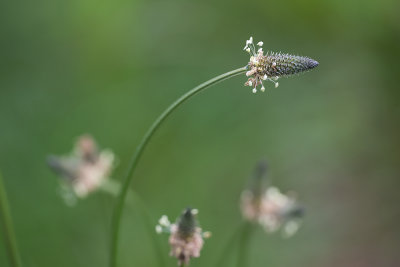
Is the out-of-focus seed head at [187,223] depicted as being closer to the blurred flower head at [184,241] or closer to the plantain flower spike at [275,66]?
the blurred flower head at [184,241]

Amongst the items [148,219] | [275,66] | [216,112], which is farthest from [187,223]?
[216,112]

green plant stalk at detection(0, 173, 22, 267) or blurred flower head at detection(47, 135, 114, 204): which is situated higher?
blurred flower head at detection(47, 135, 114, 204)

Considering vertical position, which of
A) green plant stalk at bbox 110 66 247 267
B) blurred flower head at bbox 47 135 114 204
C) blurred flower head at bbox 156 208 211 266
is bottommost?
blurred flower head at bbox 156 208 211 266

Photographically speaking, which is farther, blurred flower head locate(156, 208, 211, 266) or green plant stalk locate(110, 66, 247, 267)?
blurred flower head locate(156, 208, 211, 266)

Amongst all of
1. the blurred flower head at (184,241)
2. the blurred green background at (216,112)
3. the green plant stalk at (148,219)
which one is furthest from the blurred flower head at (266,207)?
the blurred green background at (216,112)

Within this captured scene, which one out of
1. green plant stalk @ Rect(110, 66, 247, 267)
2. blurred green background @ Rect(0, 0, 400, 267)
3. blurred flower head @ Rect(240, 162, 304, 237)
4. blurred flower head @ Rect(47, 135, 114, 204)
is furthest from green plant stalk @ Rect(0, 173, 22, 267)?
blurred green background @ Rect(0, 0, 400, 267)

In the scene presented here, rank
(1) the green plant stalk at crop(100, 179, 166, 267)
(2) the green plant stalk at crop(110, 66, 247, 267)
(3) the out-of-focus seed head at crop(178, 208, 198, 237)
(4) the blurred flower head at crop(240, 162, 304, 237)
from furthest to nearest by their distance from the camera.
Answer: (4) the blurred flower head at crop(240, 162, 304, 237) < (1) the green plant stalk at crop(100, 179, 166, 267) < (3) the out-of-focus seed head at crop(178, 208, 198, 237) < (2) the green plant stalk at crop(110, 66, 247, 267)

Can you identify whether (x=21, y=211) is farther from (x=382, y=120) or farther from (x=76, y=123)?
(x=382, y=120)

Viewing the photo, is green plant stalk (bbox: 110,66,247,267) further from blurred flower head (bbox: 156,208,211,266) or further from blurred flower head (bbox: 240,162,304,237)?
blurred flower head (bbox: 240,162,304,237)

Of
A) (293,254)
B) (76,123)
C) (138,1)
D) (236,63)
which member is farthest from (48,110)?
(293,254)

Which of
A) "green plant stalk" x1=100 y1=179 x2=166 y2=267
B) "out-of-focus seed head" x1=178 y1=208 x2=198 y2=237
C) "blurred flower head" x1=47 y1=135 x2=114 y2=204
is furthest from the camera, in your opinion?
"blurred flower head" x1=47 y1=135 x2=114 y2=204
